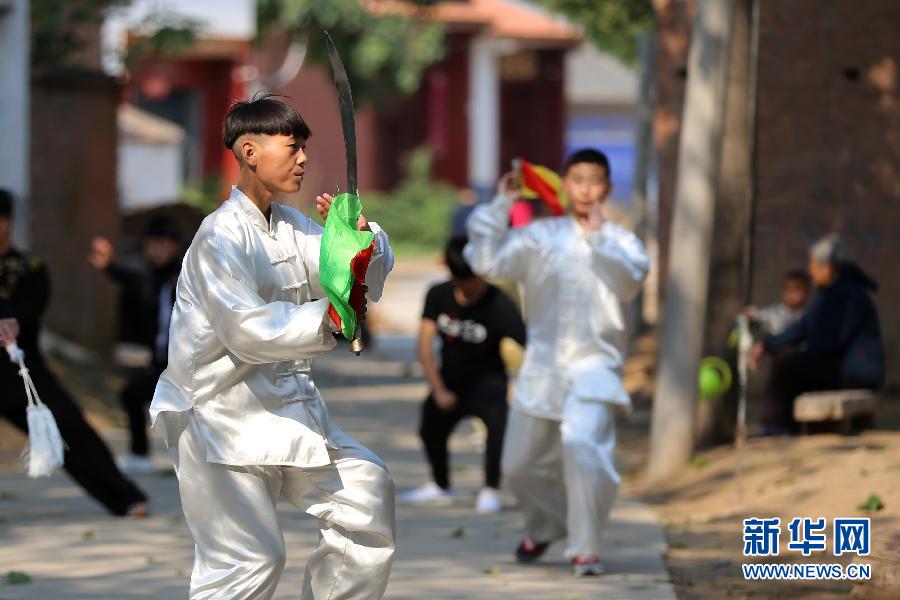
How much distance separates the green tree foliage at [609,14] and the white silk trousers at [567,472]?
445 inches

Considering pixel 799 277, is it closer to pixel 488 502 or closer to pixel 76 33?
pixel 488 502

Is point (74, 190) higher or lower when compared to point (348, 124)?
Result: lower

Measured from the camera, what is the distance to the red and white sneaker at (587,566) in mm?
7785

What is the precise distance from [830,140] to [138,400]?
19.7ft

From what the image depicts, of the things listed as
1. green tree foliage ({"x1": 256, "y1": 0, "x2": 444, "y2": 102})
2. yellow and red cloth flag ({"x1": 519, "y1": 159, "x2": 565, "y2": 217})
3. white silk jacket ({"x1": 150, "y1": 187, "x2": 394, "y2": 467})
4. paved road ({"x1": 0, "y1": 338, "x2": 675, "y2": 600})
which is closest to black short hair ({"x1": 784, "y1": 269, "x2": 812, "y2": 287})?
paved road ({"x1": 0, "y1": 338, "x2": 675, "y2": 600})

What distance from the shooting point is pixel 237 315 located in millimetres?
5090

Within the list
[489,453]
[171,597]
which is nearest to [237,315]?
[171,597]

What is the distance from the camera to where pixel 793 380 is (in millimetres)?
11914

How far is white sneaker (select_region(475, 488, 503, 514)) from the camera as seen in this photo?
1006 cm

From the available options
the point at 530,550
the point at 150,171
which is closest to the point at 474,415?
the point at 530,550

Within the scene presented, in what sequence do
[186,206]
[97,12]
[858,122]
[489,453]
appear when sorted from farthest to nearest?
[186,206] → [97,12] → [858,122] → [489,453]

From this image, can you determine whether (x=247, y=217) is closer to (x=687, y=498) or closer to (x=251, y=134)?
(x=251, y=134)

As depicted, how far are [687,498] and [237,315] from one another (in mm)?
5680

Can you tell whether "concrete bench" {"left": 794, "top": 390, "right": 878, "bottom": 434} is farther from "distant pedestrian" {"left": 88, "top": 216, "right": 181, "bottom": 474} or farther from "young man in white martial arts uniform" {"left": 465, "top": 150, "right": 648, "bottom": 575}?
"distant pedestrian" {"left": 88, "top": 216, "right": 181, "bottom": 474}
